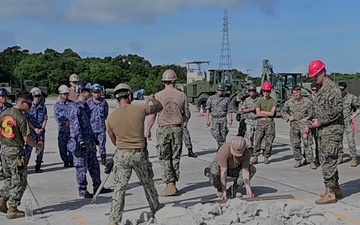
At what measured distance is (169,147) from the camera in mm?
8156

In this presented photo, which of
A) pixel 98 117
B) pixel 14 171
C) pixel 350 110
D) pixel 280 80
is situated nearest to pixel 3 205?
pixel 14 171

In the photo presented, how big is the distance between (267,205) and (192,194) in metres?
1.83

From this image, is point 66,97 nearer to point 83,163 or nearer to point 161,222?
point 83,163

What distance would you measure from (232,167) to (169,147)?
1.03 metres

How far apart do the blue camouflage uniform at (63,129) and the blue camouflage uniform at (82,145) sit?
2345 millimetres

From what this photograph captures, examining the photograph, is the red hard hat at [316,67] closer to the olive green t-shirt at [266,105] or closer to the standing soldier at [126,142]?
the standing soldier at [126,142]

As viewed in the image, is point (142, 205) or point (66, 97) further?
point (66, 97)

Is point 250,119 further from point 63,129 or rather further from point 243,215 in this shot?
point 243,215

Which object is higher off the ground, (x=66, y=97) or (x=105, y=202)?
(x=66, y=97)

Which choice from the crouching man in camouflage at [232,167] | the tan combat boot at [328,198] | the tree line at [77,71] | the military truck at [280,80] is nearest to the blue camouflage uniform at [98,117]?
the crouching man in camouflage at [232,167]

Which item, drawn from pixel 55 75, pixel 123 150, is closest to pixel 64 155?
pixel 123 150

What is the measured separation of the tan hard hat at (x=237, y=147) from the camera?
723 cm

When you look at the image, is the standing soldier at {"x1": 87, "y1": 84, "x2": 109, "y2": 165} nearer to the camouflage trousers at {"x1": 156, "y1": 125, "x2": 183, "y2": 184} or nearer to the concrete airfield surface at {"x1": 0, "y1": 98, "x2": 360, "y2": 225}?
the concrete airfield surface at {"x1": 0, "y1": 98, "x2": 360, "y2": 225}

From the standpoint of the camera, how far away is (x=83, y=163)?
7996 mm
